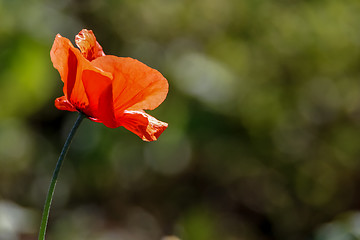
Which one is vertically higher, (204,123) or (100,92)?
(100,92)

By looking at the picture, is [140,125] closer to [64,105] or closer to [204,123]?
[64,105]

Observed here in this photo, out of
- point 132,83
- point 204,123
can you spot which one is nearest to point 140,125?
point 132,83

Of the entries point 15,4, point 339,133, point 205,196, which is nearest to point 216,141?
point 205,196

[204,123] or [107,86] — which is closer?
[107,86]

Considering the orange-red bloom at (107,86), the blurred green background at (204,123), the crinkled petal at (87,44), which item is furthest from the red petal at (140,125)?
the blurred green background at (204,123)

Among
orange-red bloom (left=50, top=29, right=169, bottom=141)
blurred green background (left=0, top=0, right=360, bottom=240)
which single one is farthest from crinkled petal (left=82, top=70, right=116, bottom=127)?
blurred green background (left=0, top=0, right=360, bottom=240)

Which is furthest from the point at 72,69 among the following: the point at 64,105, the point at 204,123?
the point at 204,123
